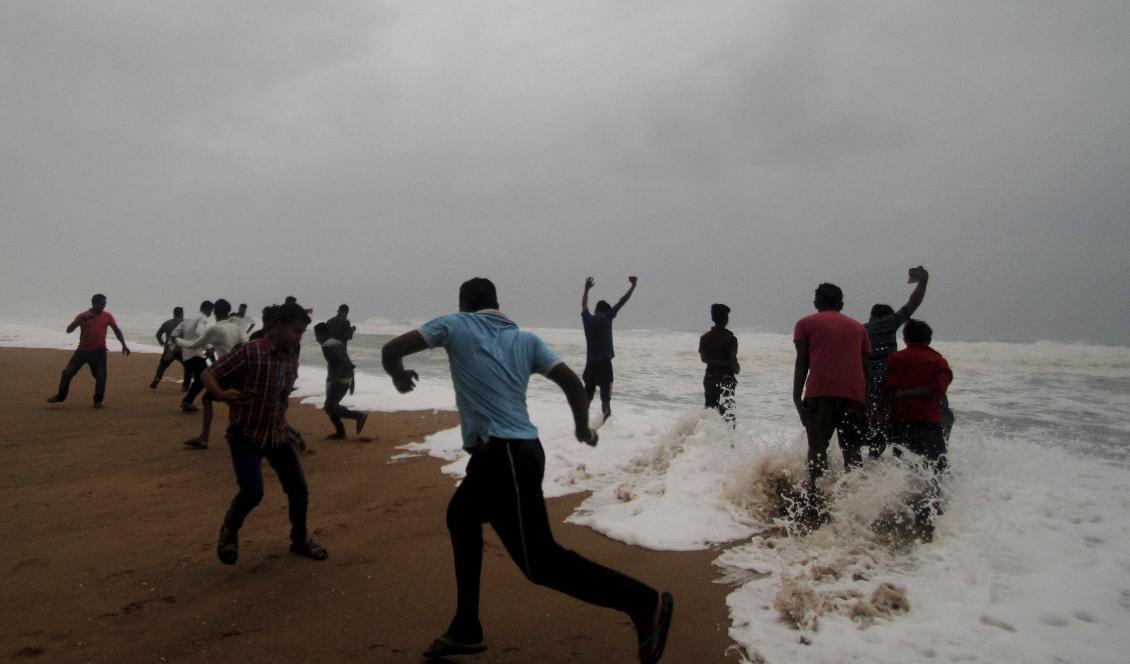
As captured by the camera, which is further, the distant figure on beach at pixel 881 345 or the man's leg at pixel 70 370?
the man's leg at pixel 70 370

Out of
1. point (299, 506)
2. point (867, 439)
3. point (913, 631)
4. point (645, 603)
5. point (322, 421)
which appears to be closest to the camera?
point (645, 603)

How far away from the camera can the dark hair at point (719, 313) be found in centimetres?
750

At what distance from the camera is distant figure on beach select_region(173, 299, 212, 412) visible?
9.98 meters

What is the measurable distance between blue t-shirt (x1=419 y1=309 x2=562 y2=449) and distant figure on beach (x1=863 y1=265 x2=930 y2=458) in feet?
10.5

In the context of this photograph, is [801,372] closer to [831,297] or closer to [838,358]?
[838,358]

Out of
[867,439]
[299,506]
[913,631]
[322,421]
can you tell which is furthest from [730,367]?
[322,421]

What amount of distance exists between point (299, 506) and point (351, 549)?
54 centimetres

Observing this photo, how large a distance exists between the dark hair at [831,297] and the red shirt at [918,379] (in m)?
0.57

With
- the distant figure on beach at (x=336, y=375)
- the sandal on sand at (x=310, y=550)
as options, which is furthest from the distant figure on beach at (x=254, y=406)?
Result: the distant figure on beach at (x=336, y=375)

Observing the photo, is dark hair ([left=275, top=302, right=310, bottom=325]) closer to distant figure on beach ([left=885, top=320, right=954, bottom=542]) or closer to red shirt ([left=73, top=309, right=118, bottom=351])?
distant figure on beach ([left=885, top=320, right=954, bottom=542])

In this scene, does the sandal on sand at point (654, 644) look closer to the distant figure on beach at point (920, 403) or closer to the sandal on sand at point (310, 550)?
the sandal on sand at point (310, 550)

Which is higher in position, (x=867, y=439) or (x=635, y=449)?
(x=867, y=439)

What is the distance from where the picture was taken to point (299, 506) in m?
4.11

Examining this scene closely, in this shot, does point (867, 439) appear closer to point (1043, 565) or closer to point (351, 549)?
point (1043, 565)
